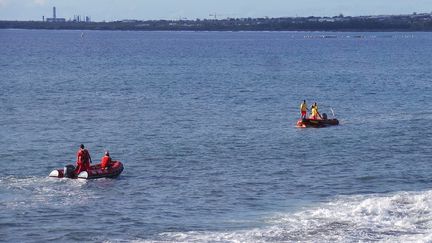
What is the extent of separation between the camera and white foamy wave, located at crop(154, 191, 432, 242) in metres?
28.2

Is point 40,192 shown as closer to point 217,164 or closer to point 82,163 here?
point 82,163

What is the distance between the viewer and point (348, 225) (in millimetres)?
29672

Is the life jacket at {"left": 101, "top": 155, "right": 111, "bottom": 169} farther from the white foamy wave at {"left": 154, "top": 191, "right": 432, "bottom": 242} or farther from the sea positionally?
the white foamy wave at {"left": 154, "top": 191, "right": 432, "bottom": 242}

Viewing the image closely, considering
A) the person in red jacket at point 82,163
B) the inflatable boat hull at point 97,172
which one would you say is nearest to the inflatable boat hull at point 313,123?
the inflatable boat hull at point 97,172

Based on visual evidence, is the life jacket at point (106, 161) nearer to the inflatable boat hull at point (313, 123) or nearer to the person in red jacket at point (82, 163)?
the person in red jacket at point (82, 163)

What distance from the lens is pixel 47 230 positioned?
97.2 feet

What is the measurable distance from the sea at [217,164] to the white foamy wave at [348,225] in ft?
0.19

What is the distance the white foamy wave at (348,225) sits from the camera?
28.2 metres

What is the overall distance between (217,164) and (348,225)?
39.7ft

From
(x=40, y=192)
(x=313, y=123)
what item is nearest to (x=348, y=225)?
(x=40, y=192)

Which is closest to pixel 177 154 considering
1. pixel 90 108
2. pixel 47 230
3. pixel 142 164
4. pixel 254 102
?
pixel 142 164

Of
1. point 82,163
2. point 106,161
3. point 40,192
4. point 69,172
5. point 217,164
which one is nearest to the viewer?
point 40,192

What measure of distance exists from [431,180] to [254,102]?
3319cm

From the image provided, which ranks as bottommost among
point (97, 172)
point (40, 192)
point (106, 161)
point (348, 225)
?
point (40, 192)
